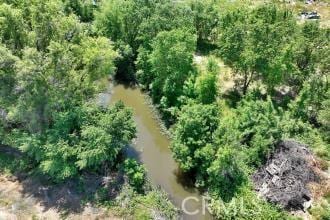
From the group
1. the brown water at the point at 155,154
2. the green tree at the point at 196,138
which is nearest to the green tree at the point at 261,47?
the green tree at the point at 196,138

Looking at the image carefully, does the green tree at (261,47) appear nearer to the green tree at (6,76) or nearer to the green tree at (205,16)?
the green tree at (205,16)

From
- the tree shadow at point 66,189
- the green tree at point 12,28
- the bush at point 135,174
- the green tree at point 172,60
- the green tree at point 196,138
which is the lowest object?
the tree shadow at point 66,189

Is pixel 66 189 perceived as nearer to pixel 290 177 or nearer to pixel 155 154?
pixel 155 154

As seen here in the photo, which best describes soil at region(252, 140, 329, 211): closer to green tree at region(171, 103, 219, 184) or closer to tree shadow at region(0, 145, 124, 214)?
green tree at region(171, 103, 219, 184)

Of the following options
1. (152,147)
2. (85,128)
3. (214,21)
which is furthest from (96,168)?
(214,21)

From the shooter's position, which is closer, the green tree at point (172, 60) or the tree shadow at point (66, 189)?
the tree shadow at point (66, 189)
